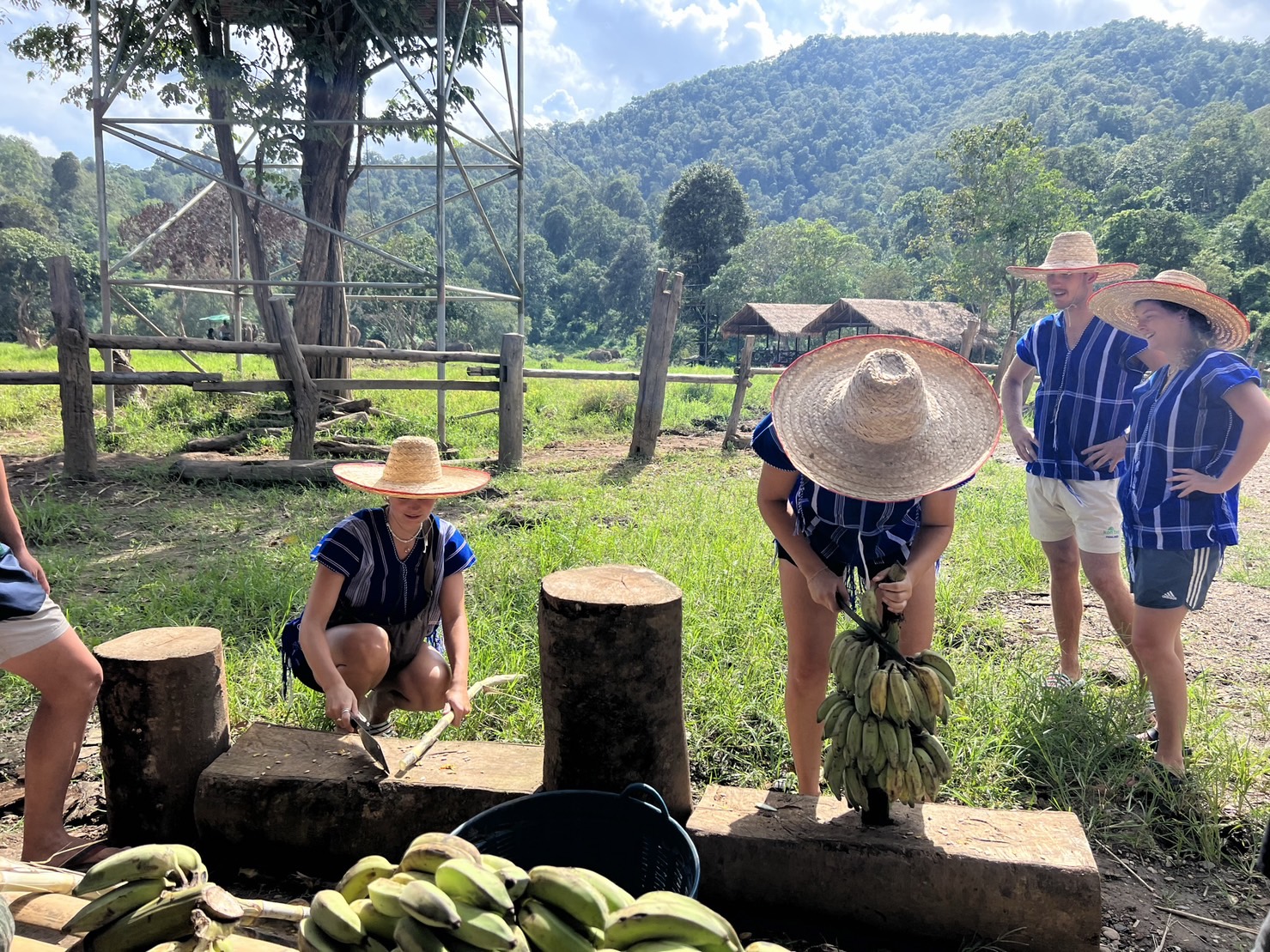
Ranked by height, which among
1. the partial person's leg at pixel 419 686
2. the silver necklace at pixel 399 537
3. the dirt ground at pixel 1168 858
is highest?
the silver necklace at pixel 399 537

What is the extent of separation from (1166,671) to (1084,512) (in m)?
0.80

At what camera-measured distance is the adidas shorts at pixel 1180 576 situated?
297 cm

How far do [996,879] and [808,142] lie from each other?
150 m

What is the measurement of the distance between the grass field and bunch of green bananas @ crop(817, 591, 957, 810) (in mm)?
926

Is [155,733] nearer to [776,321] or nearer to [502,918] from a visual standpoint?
[502,918]

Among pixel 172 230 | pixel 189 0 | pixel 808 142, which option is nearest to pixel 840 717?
pixel 189 0

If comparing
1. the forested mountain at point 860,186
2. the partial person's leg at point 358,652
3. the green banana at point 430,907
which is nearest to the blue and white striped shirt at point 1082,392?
the partial person's leg at point 358,652

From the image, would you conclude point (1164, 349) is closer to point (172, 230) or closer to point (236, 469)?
point (236, 469)

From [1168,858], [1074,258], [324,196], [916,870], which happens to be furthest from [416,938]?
[324,196]

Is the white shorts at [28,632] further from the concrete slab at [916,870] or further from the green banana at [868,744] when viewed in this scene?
the green banana at [868,744]

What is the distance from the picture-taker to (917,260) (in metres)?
60.5

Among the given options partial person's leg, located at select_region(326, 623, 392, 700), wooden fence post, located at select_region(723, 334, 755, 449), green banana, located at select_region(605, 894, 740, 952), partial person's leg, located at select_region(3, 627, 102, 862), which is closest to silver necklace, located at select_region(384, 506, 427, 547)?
partial person's leg, located at select_region(326, 623, 392, 700)

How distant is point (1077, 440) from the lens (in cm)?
361

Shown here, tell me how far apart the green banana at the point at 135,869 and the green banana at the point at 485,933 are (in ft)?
2.04
